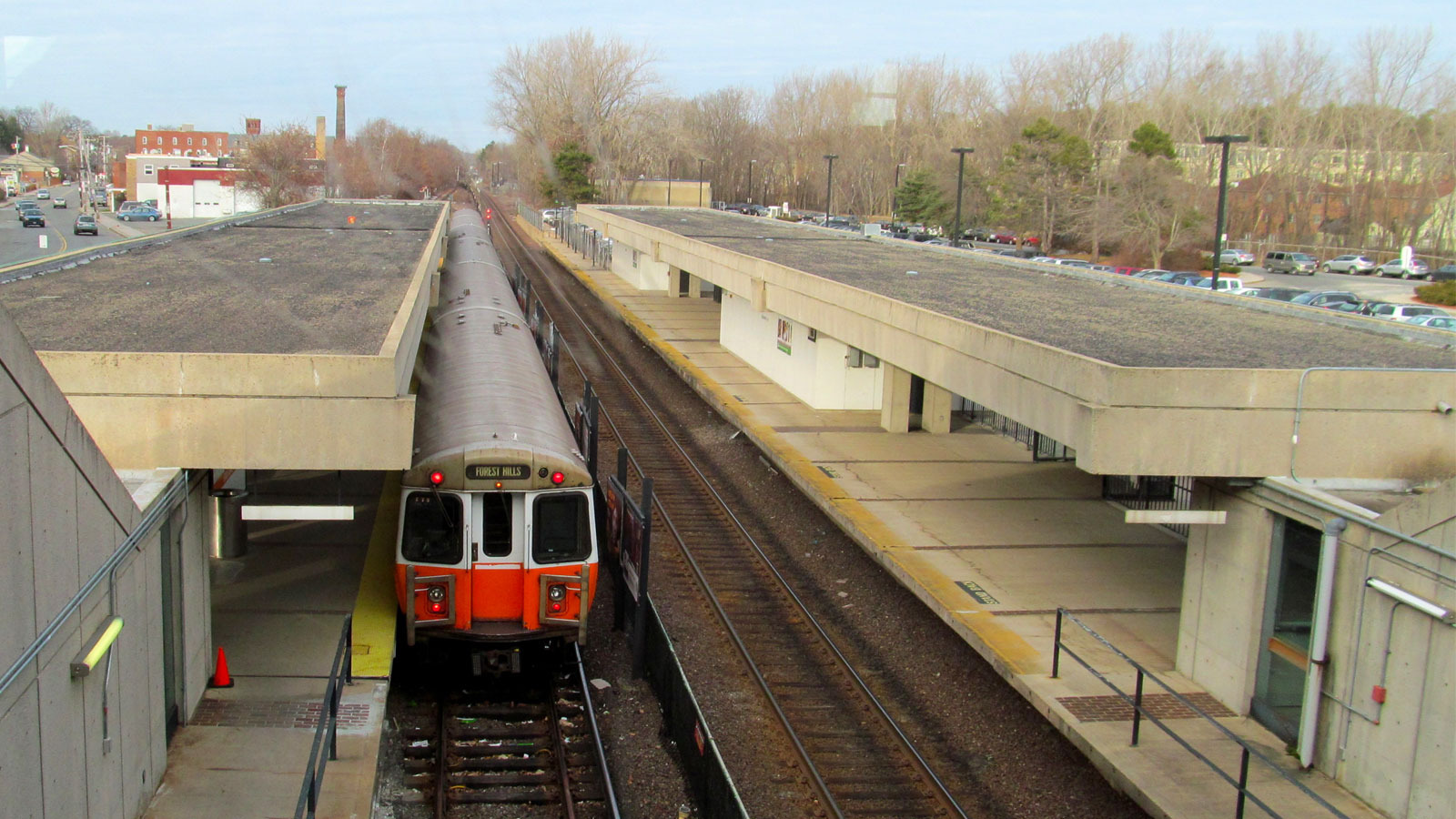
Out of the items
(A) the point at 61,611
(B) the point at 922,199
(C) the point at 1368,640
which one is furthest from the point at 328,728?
(B) the point at 922,199

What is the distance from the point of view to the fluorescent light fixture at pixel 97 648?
6508 millimetres

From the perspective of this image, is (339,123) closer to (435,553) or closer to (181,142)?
(181,142)

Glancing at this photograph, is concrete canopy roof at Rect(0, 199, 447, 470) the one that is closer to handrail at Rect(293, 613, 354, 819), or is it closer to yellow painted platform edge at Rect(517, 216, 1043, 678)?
handrail at Rect(293, 613, 354, 819)

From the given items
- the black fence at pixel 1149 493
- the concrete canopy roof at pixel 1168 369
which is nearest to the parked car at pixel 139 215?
the concrete canopy roof at pixel 1168 369

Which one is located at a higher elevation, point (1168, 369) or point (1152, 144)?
point (1152, 144)

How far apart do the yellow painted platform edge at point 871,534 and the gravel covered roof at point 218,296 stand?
22.8ft

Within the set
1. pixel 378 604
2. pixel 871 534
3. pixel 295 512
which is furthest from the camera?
pixel 871 534

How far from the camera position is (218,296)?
13.9m

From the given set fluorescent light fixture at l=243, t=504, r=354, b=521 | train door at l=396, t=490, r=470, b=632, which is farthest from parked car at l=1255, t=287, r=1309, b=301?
fluorescent light fixture at l=243, t=504, r=354, b=521

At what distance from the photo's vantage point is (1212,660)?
11062 mm

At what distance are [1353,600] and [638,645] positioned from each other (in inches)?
263

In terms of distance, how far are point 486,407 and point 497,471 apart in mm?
1179

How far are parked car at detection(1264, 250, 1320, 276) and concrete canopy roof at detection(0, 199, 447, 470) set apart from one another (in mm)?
53884

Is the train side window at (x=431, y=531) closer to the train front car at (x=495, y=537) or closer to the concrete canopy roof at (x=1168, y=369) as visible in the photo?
the train front car at (x=495, y=537)
